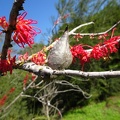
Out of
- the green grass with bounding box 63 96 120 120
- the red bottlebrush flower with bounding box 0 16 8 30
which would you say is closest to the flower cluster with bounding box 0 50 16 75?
the red bottlebrush flower with bounding box 0 16 8 30

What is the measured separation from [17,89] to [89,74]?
5.79 meters

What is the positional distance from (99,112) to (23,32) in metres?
11.7

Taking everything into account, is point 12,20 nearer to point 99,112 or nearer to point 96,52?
point 96,52

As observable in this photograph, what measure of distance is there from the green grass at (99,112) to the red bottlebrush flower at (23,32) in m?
10.7

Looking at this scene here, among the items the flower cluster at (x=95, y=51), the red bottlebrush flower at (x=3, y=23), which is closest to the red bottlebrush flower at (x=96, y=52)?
the flower cluster at (x=95, y=51)

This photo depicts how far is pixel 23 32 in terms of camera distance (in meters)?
1.17

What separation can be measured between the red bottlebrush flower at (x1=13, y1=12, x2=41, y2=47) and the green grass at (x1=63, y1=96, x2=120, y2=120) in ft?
35.2

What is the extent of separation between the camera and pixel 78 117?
12695 mm

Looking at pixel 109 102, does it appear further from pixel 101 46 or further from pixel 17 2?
pixel 17 2

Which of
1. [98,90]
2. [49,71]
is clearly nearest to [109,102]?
[98,90]

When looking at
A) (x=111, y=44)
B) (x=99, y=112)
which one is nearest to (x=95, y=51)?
(x=111, y=44)

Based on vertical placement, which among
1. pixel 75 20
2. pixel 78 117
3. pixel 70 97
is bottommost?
pixel 78 117

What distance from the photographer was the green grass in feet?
39.3

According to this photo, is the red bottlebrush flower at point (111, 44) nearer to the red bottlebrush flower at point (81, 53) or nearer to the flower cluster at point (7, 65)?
the red bottlebrush flower at point (81, 53)
